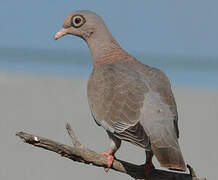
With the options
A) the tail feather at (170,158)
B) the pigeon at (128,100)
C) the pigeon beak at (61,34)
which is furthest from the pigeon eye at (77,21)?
the tail feather at (170,158)

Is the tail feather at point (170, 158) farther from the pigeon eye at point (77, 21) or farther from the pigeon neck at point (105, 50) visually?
the pigeon eye at point (77, 21)

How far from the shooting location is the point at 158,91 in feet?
19.1

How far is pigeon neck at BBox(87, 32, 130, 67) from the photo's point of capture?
6695 millimetres

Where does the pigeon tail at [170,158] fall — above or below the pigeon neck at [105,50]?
below

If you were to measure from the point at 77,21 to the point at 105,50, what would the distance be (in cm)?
45

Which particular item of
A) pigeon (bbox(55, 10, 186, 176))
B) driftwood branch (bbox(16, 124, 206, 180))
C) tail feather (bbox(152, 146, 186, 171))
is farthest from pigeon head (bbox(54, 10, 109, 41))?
tail feather (bbox(152, 146, 186, 171))

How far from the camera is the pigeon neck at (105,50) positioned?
6.70m

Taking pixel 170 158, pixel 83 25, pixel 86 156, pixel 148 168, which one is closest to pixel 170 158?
pixel 170 158

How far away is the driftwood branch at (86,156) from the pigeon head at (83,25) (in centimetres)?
170

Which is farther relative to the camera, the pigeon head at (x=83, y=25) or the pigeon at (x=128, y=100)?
the pigeon head at (x=83, y=25)

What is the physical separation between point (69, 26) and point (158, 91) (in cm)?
162

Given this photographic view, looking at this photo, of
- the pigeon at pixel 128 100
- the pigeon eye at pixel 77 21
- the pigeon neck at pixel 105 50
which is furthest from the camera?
the pigeon eye at pixel 77 21

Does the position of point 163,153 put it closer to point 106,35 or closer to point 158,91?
point 158,91

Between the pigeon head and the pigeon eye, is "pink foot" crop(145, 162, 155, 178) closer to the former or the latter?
the pigeon head
